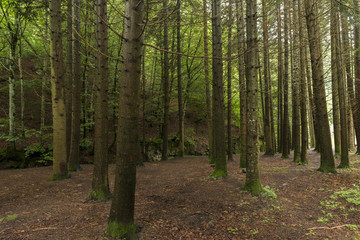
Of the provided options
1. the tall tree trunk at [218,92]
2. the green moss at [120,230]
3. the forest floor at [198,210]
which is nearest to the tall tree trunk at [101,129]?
the forest floor at [198,210]

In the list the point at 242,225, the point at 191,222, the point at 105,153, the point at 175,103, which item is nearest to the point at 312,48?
the point at 242,225

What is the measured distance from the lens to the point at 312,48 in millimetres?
8281

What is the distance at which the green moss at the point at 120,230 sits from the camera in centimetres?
328

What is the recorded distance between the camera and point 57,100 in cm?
722

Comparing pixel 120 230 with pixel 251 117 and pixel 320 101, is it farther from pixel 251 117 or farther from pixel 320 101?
pixel 320 101

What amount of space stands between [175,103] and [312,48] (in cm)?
1385

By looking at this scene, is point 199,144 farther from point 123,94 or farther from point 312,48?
point 123,94

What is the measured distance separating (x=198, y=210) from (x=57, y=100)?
20.2ft

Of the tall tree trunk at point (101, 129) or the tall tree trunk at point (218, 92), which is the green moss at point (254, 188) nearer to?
the tall tree trunk at point (218, 92)

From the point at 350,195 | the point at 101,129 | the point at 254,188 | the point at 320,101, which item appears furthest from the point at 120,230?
the point at 320,101

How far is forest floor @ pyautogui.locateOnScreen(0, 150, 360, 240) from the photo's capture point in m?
3.73

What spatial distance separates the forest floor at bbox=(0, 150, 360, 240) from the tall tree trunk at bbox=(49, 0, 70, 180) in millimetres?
649

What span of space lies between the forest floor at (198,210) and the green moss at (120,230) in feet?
0.57

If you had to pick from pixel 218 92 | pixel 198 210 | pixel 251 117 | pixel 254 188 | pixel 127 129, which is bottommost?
pixel 198 210
